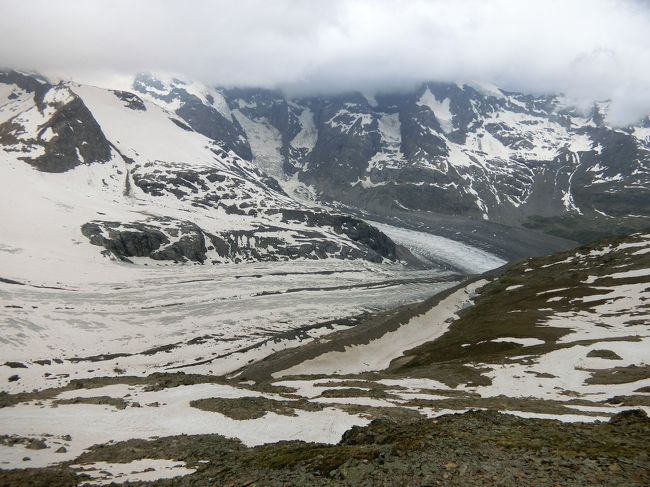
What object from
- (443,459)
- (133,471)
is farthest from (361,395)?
(443,459)

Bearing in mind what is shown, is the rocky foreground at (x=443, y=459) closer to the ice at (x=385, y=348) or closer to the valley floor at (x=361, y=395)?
the valley floor at (x=361, y=395)

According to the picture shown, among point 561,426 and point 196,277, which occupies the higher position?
point 561,426

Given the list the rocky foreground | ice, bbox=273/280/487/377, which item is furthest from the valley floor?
ice, bbox=273/280/487/377

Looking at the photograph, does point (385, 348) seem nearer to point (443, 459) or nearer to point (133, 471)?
point (133, 471)

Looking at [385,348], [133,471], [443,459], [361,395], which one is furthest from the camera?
[385,348]

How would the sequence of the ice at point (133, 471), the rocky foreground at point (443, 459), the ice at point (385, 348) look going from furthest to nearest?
the ice at point (385, 348) → the ice at point (133, 471) → the rocky foreground at point (443, 459)

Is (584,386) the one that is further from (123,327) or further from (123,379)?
(123,327)

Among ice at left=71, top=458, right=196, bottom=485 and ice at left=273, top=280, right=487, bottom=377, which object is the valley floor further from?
ice at left=273, top=280, right=487, bottom=377

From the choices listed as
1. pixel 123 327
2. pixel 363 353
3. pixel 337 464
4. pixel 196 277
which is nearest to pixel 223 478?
pixel 337 464

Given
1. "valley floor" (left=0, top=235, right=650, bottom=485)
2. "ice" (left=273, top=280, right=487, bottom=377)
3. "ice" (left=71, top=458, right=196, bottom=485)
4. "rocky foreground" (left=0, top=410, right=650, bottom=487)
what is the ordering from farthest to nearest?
"ice" (left=273, top=280, right=487, bottom=377)
"ice" (left=71, top=458, right=196, bottom=485)
"valley floor" (left=0, top=235, right=650, bottom=485)
"rocky foreground" (left=0, top=410, right=650, bottom=487)

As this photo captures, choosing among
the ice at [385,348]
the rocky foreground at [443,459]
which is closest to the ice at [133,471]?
the rocky foreground at [443,459]

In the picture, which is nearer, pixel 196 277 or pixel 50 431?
pixel 50 431
